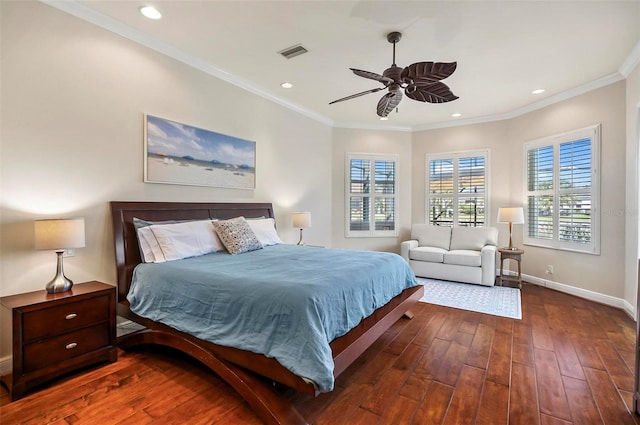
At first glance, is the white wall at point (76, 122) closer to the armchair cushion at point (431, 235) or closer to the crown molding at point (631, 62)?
the armchair cushion at point (431, 235)

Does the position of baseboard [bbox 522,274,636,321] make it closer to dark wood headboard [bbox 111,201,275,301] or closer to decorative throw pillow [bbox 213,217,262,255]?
decorative throw pillow [bbox 213,217,262,255]

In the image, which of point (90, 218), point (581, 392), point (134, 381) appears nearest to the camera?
point (581, 392)

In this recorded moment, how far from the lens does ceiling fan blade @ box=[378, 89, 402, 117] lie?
2886 mm

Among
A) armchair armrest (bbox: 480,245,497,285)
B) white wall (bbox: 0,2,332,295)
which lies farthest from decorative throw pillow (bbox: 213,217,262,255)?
armchair armrest (bbox: 480,245,497,285)

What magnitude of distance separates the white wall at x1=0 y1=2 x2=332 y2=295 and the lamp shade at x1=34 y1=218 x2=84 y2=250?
32 centimetres

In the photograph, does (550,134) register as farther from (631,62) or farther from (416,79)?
(416,79)

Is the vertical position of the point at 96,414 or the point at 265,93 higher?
the point at 265,93

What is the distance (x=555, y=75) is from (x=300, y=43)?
10.7ft

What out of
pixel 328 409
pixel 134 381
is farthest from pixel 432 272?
pixel 134 381

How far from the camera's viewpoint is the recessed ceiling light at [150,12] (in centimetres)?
255

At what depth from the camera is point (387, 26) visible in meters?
2.77

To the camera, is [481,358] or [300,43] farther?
[300,43]

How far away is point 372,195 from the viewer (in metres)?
6.16

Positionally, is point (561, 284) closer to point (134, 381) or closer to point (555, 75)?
point (555, 75)
